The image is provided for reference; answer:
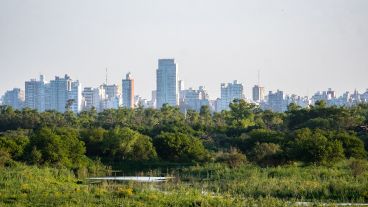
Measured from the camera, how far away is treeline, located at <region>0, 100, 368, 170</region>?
46188 millimetres

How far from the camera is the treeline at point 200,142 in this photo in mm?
46188

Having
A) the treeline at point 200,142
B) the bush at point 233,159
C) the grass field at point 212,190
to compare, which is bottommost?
the grass field at point 212,190

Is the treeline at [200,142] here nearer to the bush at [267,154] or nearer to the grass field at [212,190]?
the bush at [267,154]

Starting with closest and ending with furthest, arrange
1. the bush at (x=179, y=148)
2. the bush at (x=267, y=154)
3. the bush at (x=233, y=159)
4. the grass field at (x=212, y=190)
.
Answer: the grass field at (x=212, y=190), the bush at (x=233, y=159), the bush at (x=267, y=154), the bush at (x=179, y=148)

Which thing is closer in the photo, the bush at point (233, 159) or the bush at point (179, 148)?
the bush at point (233, 159)

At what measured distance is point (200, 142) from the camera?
5669 centimetres

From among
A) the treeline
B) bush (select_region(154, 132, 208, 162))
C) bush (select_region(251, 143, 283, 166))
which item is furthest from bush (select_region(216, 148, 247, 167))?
bush (select_region(154, 132, 208, 162))

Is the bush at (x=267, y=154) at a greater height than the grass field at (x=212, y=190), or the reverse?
the bush at (x=267, y=154)

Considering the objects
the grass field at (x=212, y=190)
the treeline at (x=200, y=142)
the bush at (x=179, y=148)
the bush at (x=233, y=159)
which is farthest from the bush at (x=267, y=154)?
the grass field at (x=212, y=190)

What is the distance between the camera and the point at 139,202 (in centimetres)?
2522

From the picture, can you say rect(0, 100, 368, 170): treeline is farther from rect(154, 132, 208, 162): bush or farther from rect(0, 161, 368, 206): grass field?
rect(0, 161, 368, 206): grass field

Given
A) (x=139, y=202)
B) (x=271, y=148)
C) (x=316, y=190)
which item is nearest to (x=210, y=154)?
(x=271, y=148)

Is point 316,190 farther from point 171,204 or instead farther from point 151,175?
point 151,175

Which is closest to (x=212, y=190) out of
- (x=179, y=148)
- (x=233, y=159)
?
(x=233, y=159)
